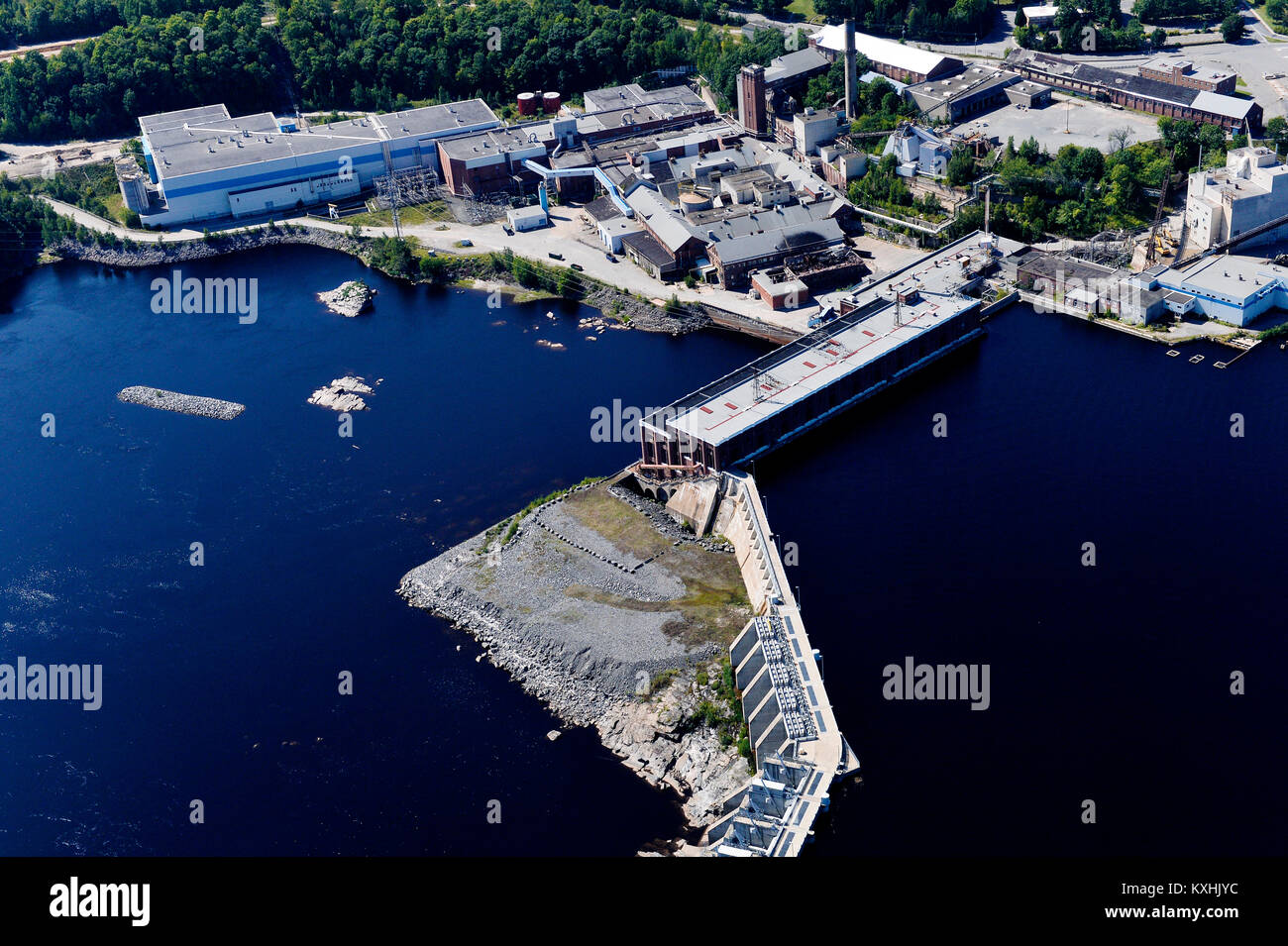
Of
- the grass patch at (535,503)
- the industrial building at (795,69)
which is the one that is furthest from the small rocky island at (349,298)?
the industrial building at (795,69)

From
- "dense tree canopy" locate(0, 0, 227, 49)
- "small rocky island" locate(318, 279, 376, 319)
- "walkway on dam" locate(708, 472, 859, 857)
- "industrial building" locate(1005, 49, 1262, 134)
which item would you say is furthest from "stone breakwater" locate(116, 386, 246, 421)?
"industrial building" locate(1005, 49, 1262, 134)

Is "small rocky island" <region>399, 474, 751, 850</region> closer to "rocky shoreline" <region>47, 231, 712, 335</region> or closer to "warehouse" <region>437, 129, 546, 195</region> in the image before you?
"rocky shoreline" <region>47, 231, 712, 335</region>

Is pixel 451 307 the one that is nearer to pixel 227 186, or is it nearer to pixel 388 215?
pixel 388 215

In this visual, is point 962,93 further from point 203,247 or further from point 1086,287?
point 203,247

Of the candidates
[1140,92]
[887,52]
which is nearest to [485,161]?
[887,52]

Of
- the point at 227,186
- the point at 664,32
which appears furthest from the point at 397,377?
the point at 664,32

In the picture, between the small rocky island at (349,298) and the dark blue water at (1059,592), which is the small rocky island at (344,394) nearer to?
Result: the small rocky island at (349,298)
